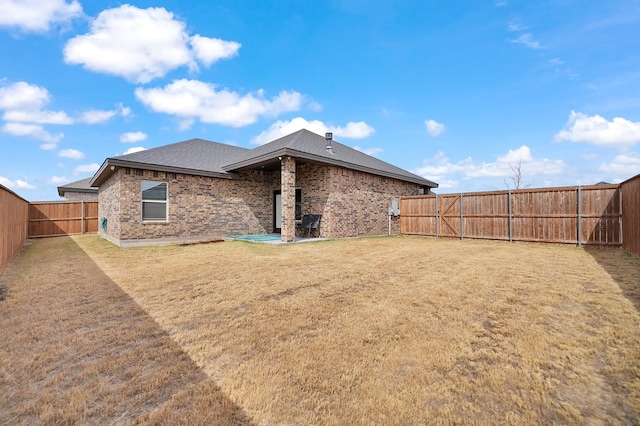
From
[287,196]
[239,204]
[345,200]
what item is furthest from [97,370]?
[239,204]

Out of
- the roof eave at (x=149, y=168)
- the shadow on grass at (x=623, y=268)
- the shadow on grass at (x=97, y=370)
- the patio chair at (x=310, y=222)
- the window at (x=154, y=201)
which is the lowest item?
the shadow on grass at (x=97, y=370)

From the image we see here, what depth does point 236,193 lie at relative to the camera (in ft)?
43.1

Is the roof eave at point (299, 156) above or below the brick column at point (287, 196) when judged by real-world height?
above

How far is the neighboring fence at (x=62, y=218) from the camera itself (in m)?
15.4

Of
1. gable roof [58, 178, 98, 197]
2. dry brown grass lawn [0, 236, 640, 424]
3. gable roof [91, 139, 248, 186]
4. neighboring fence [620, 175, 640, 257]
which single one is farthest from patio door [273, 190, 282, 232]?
gable roof [58, 178, 98, 197]

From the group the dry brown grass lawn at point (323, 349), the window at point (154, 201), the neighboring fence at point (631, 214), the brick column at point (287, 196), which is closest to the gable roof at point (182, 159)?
the window at point (154, 201)

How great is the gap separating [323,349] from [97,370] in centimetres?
196

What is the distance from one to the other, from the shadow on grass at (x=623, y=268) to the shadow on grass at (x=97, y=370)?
5.30 m

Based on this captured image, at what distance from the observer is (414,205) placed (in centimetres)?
1424

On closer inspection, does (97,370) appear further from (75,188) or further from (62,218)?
(75,188)

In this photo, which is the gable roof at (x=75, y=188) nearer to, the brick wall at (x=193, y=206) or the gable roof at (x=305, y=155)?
the brick wall at (x=193, y=206)

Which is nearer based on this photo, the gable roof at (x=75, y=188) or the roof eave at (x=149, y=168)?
the roof eave at (x=149, y=168)

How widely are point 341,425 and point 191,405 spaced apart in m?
1.04

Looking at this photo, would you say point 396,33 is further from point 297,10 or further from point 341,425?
point 341,425
